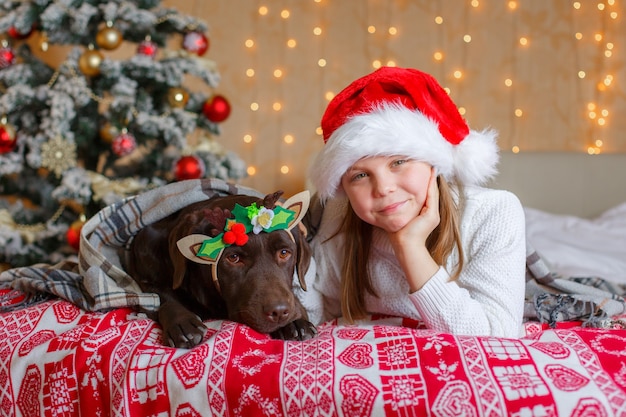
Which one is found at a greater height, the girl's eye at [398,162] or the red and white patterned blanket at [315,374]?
the girl's eye at [398,162]

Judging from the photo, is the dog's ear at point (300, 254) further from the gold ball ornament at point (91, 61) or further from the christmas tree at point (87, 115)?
the gold ball ornament at point (91, 61)

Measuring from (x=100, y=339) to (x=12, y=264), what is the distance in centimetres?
178

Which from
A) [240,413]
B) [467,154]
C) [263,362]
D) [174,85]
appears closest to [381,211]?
[467,154]

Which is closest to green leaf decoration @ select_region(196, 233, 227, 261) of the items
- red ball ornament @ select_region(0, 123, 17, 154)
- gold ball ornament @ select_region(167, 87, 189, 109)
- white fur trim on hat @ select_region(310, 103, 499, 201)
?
white fur trim on hat @ select_region(310, 103, 499, 201)

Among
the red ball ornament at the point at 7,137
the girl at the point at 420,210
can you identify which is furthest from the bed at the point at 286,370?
the red ball ornament at the point at 7,137

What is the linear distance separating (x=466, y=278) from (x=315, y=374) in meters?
0.54

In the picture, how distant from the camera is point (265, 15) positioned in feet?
12.3

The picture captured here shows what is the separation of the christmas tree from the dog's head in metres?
1.38

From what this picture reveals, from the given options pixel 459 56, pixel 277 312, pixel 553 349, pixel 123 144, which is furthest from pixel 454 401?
pixel 459 56

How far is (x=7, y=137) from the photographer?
8.87 feet

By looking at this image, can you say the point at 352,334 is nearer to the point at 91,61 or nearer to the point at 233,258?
the point at 233,258

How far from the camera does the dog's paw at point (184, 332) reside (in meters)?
1.30

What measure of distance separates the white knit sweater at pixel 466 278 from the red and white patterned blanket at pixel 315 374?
125 millimetres

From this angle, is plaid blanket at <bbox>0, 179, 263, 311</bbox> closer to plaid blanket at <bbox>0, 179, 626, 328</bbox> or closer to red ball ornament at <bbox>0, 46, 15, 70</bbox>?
plaid blanket at <bbox>0, 179, 626, 328</bbox>
